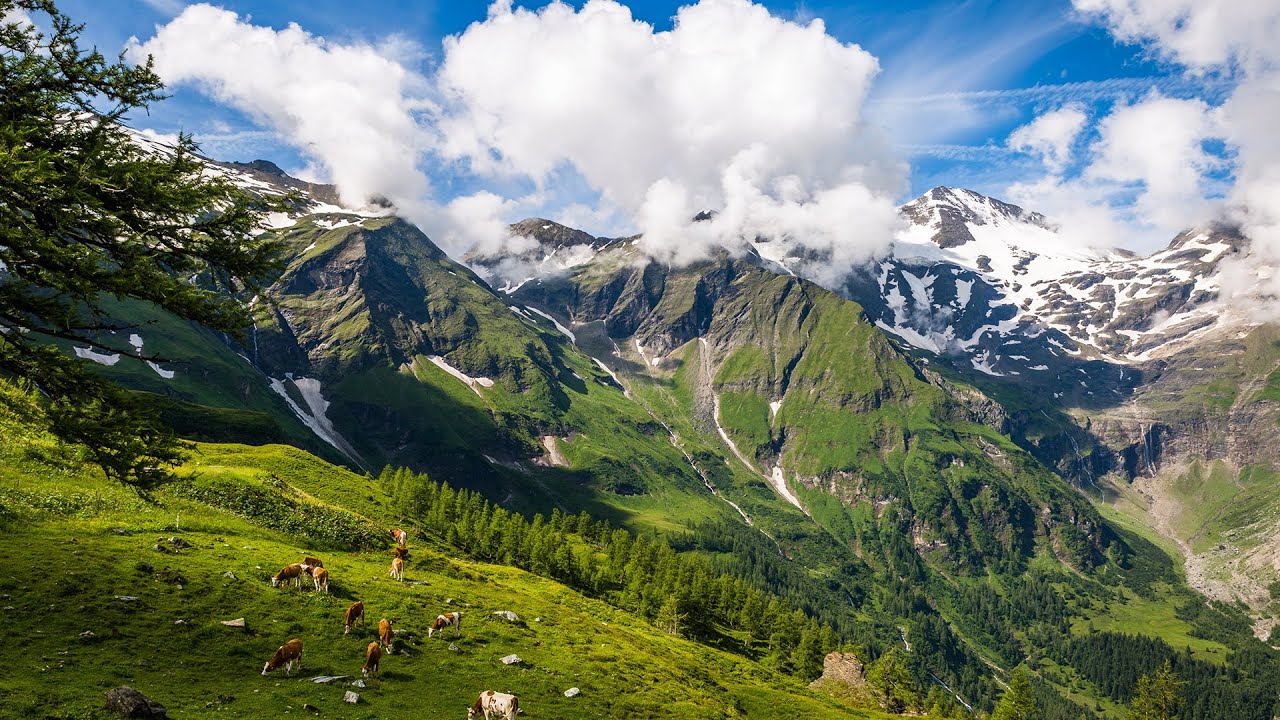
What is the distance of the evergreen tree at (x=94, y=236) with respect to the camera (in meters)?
15.2

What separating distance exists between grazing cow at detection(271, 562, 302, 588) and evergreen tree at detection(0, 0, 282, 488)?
2273cm

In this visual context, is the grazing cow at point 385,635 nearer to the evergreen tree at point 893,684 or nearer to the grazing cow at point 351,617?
the grazing cow at point 351,617

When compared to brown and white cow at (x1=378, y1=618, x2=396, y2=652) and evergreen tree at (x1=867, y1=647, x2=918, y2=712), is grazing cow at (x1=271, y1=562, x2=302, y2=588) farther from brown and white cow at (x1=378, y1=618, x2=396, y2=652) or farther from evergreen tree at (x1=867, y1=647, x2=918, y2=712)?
evergreen tree at (x1=867, y1=647, x2=918, y2=712)

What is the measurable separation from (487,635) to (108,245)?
3339 cm

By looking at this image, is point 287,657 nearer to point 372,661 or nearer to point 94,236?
point 372,661

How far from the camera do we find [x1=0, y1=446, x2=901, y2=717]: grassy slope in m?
24.5

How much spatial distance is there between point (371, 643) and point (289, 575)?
8.96 metres

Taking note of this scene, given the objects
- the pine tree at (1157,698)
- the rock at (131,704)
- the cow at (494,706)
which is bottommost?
the pine tree at (1157,698)

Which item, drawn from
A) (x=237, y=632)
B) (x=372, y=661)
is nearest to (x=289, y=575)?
(x=237, y=632)

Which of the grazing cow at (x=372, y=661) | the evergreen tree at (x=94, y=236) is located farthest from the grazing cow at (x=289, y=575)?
the evergreen tree at (x=94, y=236)

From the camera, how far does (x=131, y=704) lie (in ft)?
68.3

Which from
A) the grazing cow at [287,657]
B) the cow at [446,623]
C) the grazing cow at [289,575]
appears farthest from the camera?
the cow at [446,623]

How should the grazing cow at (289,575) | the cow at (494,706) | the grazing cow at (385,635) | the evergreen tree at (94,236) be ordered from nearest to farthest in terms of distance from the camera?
the evergreen tree at (94,236) < the cow at (494,706) < the grazing cow at (385,635) < the grazing cow at (289,575)

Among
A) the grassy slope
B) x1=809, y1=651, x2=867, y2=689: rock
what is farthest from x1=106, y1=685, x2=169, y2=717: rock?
x1=809, y1=651, x2=867, y2=689: rock
